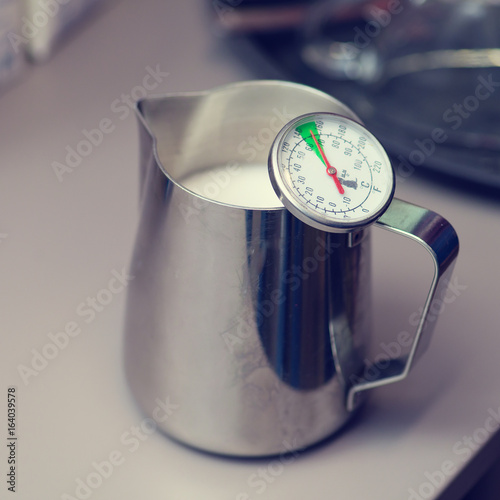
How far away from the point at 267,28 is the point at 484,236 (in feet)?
0.97

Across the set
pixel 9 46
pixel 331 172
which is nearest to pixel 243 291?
pixel 331 172

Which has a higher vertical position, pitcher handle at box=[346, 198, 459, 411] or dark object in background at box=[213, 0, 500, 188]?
pitcher handle at box=[346, 198, 459, 411]

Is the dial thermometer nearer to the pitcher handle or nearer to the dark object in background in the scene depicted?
the pitcher handle

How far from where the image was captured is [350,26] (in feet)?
2.52

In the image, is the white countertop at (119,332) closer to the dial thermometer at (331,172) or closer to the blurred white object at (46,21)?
the blurred white object at (46,21)

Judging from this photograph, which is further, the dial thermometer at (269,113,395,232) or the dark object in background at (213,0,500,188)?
the dark object in background at (213,0,500,188)

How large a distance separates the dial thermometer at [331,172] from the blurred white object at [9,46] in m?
0.35

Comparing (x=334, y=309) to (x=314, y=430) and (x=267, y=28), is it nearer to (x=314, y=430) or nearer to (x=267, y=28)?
(x=314, y=430)

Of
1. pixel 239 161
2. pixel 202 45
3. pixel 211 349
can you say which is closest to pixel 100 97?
pixel 202 45

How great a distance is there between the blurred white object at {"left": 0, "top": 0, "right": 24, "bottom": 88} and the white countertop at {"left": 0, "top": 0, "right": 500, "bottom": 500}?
0.01 metres

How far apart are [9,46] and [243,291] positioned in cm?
39

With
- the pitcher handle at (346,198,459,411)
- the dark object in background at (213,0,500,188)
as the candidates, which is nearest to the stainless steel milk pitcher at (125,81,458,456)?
the pitcher handle at (346,198,459,411)

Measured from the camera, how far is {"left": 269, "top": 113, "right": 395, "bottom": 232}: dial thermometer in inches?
14.2

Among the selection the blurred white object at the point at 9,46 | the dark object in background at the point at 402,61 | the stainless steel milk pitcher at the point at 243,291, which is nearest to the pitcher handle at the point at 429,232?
the stainless steel milk pitcher at the point at 243,291
